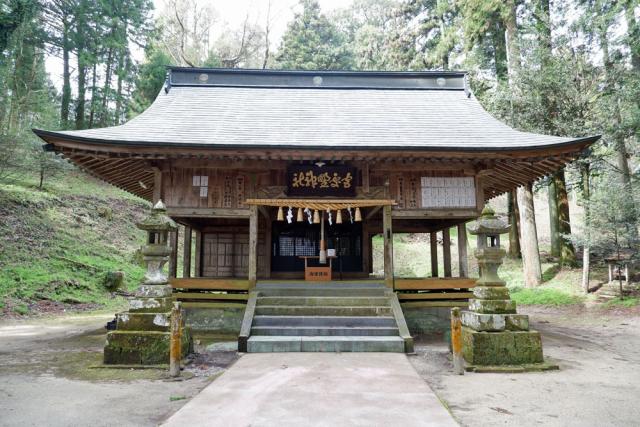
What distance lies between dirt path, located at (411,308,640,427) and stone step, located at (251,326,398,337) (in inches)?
32.2

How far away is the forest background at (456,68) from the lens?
1447 cm

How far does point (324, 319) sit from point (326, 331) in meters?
0.37

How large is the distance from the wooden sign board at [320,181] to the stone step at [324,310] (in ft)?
9.99

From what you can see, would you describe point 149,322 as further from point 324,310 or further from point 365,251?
point 365,251

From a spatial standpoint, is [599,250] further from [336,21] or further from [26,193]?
[336,21]

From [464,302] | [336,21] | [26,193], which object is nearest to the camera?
[464,302]

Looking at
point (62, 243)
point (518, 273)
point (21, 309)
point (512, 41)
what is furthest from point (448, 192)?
point (62, 243)

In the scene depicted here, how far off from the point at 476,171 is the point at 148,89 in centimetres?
2520

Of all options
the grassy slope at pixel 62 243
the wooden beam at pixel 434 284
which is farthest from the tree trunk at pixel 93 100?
the wooden beam at pixel 434 284

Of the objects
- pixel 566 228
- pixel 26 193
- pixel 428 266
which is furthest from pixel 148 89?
pixel 566 228

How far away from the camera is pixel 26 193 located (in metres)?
19.6

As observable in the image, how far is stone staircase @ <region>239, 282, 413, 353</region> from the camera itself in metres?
7.33

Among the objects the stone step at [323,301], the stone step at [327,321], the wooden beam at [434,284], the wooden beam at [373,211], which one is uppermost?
the wooden beam at [373,211]

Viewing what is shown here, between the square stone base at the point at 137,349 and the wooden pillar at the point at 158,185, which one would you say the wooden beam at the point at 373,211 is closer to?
the wooden pillar at the point at 158,185
